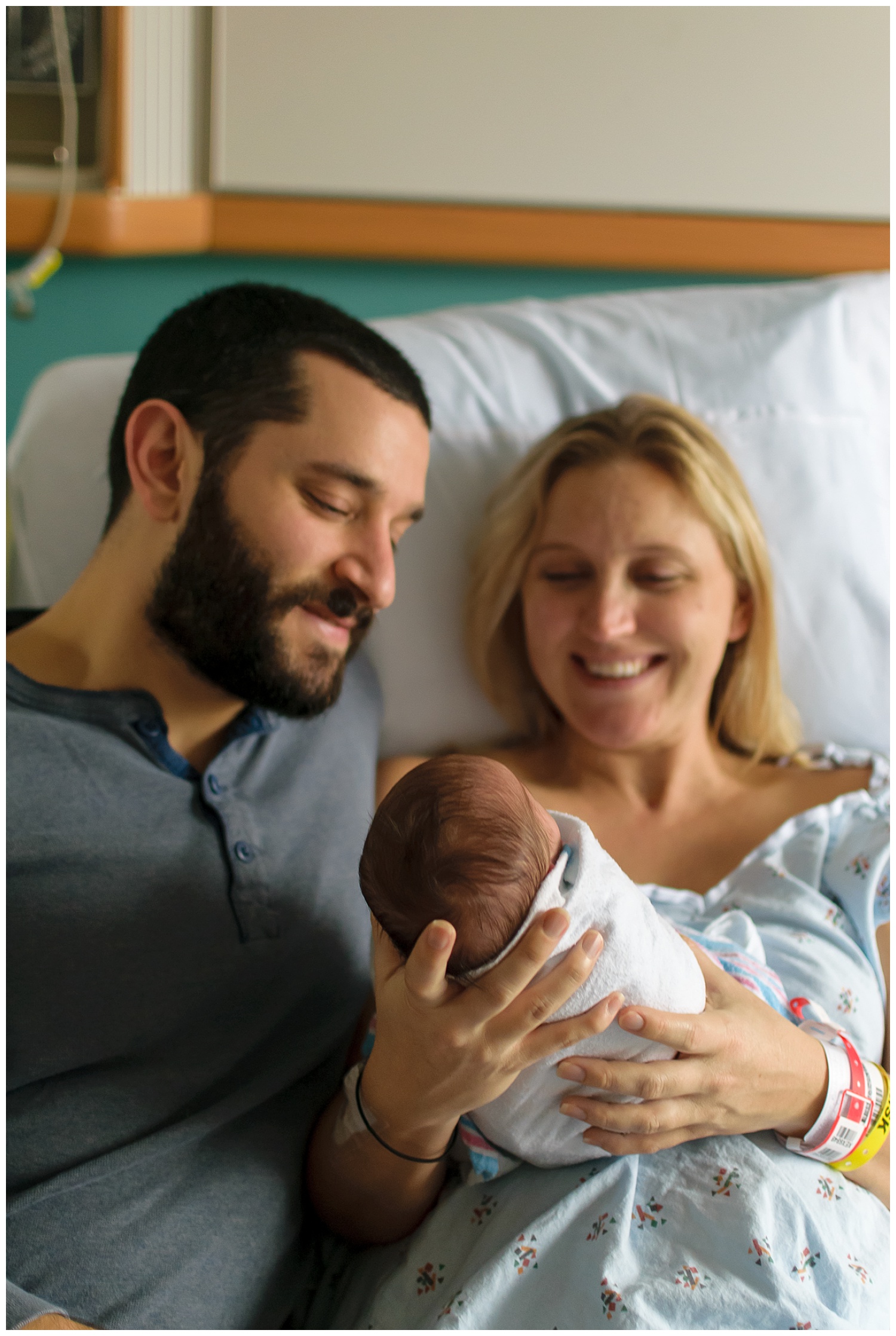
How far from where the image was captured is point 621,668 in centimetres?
99

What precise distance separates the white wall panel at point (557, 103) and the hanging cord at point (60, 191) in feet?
0.68

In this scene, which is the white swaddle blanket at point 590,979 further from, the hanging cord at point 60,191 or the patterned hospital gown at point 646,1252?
the hanging cord at point 60,191

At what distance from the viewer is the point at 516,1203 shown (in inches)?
33.2

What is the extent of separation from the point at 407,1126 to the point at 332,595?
18.1 inches

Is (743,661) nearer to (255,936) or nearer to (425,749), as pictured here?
(425,749)

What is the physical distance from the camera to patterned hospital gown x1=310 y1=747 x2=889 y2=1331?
2.46 feet

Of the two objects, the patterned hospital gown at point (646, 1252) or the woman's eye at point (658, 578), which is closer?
the patterned hospital gown at point (646, 1252)

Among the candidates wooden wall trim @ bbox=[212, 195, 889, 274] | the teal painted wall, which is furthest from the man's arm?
wooden wall trim @ bbox=[212, 195, 889, 274]

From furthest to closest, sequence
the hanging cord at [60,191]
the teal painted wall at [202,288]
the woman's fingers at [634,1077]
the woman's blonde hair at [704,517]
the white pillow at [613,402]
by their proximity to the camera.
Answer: the teal painted wall at [202,288]
the hanging cord at [60,191]
the white pillow at [613,402]
the woman's blonde hair at [704,517]
the woman's fingers at [634,1077]

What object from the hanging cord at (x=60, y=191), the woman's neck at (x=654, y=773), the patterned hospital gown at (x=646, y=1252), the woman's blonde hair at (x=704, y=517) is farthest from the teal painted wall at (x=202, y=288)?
the patterned hospital gown at (x=646, y=1252)

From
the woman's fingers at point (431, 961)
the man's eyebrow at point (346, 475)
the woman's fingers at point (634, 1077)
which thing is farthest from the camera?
the man's eyebrow at point (346, 475)

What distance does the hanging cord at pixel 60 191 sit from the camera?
1496mm

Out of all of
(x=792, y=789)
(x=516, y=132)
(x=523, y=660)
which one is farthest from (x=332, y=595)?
(x=516, y=132)

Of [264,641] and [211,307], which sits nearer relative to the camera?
[264,641]
